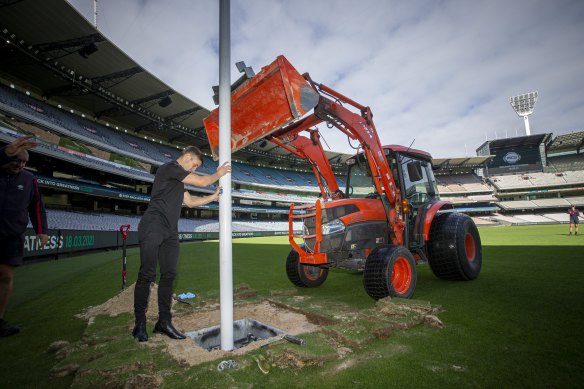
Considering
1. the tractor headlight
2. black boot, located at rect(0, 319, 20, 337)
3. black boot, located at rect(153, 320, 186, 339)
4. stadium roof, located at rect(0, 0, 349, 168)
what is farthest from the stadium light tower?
black boot, located at rect(0, 319, 20, 337)

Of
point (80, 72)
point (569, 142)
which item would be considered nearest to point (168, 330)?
point (80, 72)

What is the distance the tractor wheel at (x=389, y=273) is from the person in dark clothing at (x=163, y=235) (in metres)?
2.35

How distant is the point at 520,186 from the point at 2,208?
64.5m

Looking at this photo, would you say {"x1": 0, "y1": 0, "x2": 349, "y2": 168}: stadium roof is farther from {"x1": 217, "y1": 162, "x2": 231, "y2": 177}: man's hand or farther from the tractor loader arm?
{"x1": 217, "y1": 162, "x2": 231, "y2": 177}: man's hand

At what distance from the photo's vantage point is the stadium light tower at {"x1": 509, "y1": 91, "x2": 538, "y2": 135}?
62562 mm

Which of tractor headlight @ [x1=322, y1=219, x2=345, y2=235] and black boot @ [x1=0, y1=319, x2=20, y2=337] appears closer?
black boot @ [x1=0, y1=319, x2=20, y2=337]

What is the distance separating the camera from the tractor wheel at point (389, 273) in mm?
3691

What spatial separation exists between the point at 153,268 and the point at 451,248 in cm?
468

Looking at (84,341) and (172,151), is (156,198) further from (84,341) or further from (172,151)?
(172,151)

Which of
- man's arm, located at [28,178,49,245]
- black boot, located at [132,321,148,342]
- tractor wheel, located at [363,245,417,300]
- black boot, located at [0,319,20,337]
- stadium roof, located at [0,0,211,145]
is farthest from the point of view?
stadium roof, located at [0,0,211,145]

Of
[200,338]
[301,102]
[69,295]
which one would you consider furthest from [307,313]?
[69,295]

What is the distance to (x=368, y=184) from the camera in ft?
17.9

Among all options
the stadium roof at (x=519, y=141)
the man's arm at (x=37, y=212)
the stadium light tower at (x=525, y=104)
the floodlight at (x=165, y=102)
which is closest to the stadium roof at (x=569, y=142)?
the stadium roof at (x=519, y=141)

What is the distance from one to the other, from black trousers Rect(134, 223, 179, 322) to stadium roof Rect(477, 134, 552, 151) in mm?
68691
